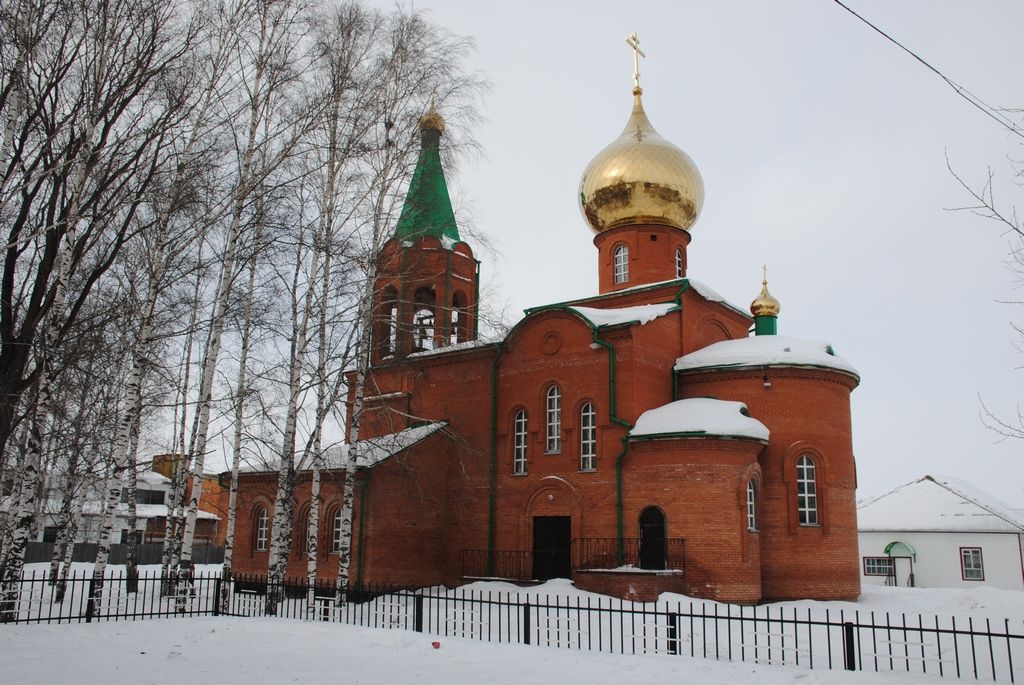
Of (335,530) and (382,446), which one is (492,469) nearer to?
(382,446)

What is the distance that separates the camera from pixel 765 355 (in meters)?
16.9

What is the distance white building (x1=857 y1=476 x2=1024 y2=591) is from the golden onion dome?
474 inches

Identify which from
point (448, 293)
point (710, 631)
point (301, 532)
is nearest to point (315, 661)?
point (710, 631)

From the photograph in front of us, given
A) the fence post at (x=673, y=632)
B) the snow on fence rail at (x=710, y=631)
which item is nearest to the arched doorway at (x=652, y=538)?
the snow on fence rail at (x=710, y=631)

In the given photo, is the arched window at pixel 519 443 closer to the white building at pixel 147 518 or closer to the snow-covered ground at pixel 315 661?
the snow-covered ground at pixel 315 661

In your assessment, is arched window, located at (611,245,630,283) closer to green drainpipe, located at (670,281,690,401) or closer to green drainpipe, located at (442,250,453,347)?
green drainpipe, located at (670,281,690,401)

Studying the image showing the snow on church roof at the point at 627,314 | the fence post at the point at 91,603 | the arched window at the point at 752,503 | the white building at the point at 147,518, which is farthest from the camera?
the white building at the point at 147,518

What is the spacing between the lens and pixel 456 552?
1830 centimetres

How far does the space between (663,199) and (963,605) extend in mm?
10272

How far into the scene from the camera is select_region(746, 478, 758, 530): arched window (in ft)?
52.0

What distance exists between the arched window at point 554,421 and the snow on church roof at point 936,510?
528 inches

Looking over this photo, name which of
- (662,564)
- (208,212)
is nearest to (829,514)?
(662,564)

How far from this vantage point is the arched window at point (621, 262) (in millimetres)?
20141

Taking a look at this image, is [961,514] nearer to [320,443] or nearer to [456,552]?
[456,552]
